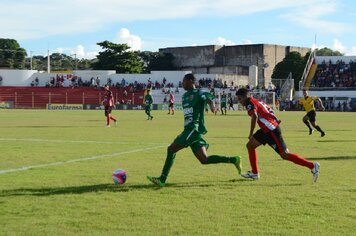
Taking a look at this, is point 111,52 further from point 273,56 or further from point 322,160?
point 322,160

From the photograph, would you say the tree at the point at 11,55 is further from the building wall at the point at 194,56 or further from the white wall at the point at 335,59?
the white wall at the point at 335,59

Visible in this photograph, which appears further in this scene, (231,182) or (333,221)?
(231,182)

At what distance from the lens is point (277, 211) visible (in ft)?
23.9

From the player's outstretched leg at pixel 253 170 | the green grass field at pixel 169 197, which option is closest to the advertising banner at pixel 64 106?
the green grass field at pixel 169 197

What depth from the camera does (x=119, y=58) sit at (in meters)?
93.6

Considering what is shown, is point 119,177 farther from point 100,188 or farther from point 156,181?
point 156,181

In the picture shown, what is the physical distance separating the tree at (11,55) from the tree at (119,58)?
94.9ft

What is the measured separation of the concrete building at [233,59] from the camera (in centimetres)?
8862

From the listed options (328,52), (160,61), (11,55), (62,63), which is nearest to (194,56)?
(160,61)

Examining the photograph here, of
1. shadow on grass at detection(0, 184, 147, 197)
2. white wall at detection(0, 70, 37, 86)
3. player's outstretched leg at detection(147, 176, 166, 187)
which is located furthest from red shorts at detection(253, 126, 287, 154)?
white wall at detection(0, 70, 37, 86)

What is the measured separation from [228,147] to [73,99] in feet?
180

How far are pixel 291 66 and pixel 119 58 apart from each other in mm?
28394

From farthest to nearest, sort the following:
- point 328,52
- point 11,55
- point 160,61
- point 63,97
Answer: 1. point 328,52
2. point 11,55
3. point 160,61
4. point 63,97

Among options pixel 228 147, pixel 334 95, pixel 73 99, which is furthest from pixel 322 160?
pixel 73 99
